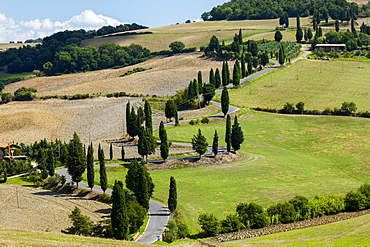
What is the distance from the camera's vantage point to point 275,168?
8762 cm

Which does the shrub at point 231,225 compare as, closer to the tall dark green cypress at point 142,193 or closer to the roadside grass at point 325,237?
the roadside grass at point 325,237

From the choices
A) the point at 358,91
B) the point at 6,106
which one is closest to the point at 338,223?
the point at 358,91

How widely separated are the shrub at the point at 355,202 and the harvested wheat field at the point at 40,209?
2932 centimetres

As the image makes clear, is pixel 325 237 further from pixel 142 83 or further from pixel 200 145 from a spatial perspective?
pixel 142 83

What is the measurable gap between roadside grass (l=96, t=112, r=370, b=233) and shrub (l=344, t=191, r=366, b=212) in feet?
21.5

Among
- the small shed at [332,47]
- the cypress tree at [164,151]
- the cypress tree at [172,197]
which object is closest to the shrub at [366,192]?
the cypress tree at [172,197]

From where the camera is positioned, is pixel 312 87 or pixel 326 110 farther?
pixel 312 87

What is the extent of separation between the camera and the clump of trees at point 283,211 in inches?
2370

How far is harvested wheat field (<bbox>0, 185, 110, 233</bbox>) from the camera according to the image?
6412 centimetres

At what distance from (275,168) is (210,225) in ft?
101

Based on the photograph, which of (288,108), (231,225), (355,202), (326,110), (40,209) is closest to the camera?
(231,225)

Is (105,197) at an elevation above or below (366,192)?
below

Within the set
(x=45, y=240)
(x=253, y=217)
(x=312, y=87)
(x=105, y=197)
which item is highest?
(x=312, y=87)

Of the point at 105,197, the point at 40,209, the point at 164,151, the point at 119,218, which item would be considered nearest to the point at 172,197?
the point at 119,218
